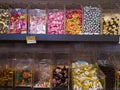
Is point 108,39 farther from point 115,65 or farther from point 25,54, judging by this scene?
point 25,54

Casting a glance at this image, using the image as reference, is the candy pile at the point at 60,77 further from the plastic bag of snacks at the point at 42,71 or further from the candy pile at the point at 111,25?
the candy pile at the point at 111,25

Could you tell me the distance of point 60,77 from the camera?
2.97 meters

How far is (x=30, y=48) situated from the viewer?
3205 mm

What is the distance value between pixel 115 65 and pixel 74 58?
410 mm

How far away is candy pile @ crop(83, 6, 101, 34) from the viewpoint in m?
2.85

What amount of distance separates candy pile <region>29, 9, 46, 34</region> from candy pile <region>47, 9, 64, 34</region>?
0.18 feet

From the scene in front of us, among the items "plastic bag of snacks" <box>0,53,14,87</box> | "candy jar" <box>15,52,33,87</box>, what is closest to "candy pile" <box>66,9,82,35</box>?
"candy jar" <box>15,52,33,87</box>

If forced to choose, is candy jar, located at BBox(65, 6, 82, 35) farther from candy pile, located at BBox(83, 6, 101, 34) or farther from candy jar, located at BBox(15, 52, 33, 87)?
candy jar, located at BBox(15, 52, 33, 87)

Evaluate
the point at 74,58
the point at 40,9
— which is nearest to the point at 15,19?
the point at 40,9

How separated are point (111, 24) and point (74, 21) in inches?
13.3

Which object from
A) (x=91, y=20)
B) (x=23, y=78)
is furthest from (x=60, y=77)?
(x=91, y=20)

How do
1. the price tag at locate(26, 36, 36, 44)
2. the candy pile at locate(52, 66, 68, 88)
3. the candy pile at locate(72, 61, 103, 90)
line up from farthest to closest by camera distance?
the candy pile at locate(52, 66, 68, 88)
the candy pile at locate(72, 61, 103, 90)
the price tag at locate(26, 36, 36, 44)

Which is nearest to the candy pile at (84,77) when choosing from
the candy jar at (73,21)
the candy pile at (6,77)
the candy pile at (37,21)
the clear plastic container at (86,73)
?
the clear plastic container at (86,73)

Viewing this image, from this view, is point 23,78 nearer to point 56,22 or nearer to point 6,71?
point 6,71
